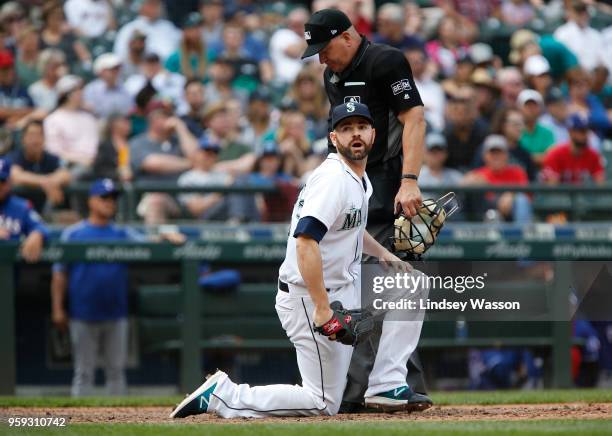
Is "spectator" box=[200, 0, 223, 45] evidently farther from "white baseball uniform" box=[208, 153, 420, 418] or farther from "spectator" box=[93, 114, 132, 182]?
"white baseball uniform" box=[208, 153, 420, 418]

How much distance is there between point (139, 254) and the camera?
8938mm

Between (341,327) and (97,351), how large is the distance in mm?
4469

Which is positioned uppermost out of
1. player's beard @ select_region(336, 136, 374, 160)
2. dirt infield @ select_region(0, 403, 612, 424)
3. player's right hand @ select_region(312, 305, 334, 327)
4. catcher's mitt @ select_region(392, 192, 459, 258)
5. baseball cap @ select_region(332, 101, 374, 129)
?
baseball cap @ select_region(332, 101, 374, 129)

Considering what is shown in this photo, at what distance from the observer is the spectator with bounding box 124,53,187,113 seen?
36.7 feet

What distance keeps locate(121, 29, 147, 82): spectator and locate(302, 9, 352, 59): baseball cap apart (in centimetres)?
609

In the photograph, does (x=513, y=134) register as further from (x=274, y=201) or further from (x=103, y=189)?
(x=103, y=189)

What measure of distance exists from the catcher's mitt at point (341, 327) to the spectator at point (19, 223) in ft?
13.6

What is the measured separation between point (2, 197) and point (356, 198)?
4246 mm

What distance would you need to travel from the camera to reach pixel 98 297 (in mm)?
8914

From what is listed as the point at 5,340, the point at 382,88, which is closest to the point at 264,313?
the point at 5,340

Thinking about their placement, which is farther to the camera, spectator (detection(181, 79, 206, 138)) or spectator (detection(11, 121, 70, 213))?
spectator (detection(181, 79, 206, 138))

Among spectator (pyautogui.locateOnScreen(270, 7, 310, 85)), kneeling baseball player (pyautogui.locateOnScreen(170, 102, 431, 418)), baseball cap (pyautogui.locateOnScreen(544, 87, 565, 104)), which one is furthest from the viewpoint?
spectator (pyautogui.locateOnScreen(270, 7, 310, 85))

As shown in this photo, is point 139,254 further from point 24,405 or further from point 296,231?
point 296,231

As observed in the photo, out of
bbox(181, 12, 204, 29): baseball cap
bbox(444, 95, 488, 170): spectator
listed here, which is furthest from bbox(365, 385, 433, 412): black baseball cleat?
bbox(181, 12, 204, 29): baseball cap
